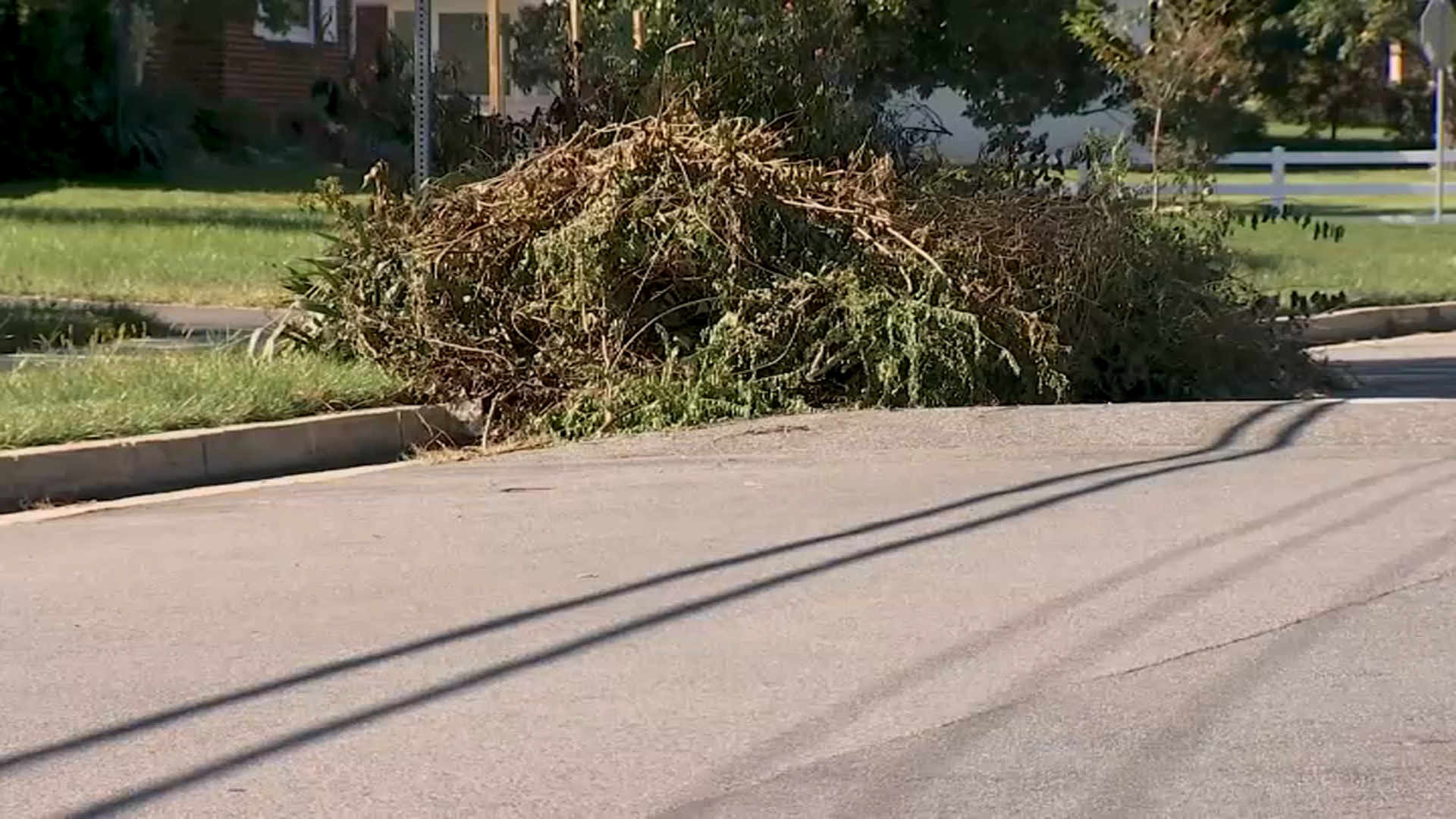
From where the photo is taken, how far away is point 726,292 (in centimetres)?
1234

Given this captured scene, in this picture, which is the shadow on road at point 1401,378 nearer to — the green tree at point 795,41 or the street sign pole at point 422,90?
the green tree at point 795,41

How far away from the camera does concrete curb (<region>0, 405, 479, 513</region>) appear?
10.0 m

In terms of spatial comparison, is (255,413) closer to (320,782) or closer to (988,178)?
(988,178)

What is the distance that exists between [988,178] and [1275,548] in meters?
5.55

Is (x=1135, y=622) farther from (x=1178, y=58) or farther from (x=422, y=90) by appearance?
(x=1178, y=58)

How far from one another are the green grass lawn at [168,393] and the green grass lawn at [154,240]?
147 cm

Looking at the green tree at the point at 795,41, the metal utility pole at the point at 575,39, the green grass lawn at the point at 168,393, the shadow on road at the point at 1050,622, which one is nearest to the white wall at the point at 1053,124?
the green tree at the point at 795,41

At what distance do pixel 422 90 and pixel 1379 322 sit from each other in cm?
940

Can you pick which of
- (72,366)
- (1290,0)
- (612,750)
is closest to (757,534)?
(612,750)

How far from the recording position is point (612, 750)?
5.99m

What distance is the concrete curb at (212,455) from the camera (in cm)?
1000

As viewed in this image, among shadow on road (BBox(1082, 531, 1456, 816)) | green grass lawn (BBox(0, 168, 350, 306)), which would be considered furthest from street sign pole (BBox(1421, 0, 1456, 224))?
shadow on road (BBox(1082, 531, 1456, 816))

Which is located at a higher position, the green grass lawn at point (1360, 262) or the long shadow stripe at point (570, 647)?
the green grass lawn at point (1360, 262)

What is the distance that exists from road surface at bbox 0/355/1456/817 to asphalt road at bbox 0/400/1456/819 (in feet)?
0.06
